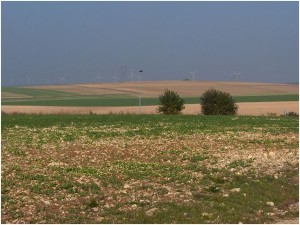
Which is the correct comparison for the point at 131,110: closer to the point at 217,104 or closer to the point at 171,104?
the point at 171,104

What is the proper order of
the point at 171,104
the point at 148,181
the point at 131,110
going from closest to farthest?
the point at 148,181, the point at 171,104, the point at 131,110

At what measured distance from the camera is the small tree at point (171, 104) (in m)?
62.0

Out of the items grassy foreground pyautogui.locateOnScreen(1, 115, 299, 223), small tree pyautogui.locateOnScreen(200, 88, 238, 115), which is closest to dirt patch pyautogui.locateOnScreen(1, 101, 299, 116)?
small tree pyautogui.locateOnScreen(200, 88, 238, 115)

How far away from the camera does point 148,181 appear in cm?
1489

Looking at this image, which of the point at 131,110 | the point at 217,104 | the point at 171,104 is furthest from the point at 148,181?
the point at 131,110

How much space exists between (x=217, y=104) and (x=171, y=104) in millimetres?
5130

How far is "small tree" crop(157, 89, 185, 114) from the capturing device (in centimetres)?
6197

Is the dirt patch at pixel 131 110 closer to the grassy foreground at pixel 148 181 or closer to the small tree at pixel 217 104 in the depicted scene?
the small tree at pixel 217 104

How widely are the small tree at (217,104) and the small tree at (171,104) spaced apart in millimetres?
2825

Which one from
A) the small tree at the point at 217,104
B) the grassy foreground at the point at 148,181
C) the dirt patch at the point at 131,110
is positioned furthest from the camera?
the dirt patch at the point at 131,110

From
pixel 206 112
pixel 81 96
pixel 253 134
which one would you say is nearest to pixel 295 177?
pixel 253 134

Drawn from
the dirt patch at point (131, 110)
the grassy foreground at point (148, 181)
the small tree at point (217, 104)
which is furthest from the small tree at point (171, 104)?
the grassy foreground at point (148, 181)

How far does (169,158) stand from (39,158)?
4404mm

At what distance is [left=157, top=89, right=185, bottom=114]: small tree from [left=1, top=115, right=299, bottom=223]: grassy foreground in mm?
37404
